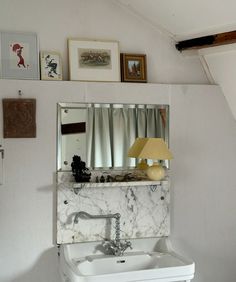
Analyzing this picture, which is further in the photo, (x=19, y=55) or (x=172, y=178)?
(x=172, y=178)

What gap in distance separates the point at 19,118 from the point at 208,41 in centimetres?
129

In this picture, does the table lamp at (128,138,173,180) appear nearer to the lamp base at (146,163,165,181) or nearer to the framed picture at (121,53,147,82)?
the lamp base at (146,163,165,181)

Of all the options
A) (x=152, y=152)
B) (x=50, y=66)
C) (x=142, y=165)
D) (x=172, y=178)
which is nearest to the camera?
(x=152, y=152)

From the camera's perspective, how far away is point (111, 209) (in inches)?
111

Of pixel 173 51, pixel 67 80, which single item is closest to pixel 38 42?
pixel 67 80

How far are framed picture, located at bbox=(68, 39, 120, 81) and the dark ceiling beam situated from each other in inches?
18.3

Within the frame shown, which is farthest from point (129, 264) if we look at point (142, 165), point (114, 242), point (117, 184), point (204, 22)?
point (204, 22)

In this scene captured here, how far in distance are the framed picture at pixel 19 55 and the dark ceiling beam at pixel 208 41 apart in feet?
3.25

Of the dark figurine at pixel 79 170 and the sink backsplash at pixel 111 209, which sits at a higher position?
the dark figurine at pixel 79 170

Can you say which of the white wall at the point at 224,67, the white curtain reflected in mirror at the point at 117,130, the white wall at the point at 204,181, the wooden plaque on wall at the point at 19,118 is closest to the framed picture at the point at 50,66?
the wooden plaque on wall at the point at 19,118

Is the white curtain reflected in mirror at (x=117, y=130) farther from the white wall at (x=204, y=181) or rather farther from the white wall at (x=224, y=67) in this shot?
the white wall at (x=224, y=67)

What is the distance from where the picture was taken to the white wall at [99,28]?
268 centimetres

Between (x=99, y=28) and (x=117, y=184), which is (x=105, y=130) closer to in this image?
(x=117, y=184)

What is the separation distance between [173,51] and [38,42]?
3.06ft
